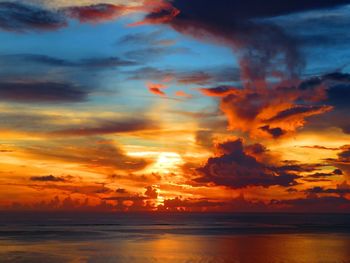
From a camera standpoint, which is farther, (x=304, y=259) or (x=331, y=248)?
(x=331, y=248)

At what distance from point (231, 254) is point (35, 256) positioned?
22987 mm

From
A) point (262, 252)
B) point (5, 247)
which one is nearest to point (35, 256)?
point (5, 247)

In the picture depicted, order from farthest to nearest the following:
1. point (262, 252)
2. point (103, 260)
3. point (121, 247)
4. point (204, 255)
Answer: point (121, 247)
point (262, 252)
point (204, 255)
point (103, 260)

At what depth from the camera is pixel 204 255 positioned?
5984 centimetres

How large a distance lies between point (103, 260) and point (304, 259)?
22.7m

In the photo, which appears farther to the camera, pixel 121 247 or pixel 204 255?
pixel 121 247

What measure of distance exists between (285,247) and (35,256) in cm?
3410

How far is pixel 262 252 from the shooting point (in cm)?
6406

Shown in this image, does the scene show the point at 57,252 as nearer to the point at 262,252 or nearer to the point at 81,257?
the point at 81,257

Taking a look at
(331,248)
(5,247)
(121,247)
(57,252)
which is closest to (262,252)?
(331,248)

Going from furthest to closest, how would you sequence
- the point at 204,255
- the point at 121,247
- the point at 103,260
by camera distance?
the point at 121,247 < the point at 204,255 < the point at 103,260

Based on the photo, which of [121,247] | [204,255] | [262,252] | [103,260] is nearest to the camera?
[103,260]

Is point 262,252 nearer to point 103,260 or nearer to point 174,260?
point 174,260

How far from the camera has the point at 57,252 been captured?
205ft
